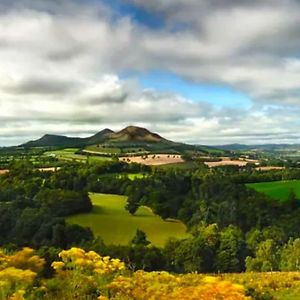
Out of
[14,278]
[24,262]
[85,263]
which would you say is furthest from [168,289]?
[14,278]

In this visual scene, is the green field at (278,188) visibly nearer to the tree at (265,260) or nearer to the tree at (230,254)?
the tree at (230,254)

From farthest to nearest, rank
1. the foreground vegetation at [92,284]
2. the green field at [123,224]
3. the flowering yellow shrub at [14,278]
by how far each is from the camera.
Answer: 1. the green field at [123,224]
2. the foreground vegetation at [92,284]
3. the flowering yellow shrub at [14,278]

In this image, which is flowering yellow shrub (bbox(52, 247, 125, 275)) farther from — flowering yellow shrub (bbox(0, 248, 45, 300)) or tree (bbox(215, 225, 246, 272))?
tree (bbox(215, 225, 246, 272))

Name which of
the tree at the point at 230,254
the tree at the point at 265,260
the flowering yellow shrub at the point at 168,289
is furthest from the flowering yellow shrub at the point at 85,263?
the tree at the point at 230,254

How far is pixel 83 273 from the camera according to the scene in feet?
62.3

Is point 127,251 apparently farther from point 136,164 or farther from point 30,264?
point 136,164

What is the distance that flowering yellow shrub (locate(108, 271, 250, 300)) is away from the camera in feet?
49.4

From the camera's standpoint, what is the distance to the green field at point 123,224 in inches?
3582

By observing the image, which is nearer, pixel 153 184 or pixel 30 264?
pixel 30 264

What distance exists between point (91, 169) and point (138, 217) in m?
58.7

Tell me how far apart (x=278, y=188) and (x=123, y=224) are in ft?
200

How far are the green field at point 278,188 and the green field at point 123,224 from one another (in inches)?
1435

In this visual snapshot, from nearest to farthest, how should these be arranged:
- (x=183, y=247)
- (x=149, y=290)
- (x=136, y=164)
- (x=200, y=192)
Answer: (x=149, y=290) < (x=183, y=247) < (x=200, y=192) < (x=136, y=164)

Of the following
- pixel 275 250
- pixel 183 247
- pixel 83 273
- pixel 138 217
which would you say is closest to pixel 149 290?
pixel 83 273
